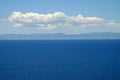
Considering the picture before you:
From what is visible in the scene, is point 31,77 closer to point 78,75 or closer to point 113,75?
point 78,75

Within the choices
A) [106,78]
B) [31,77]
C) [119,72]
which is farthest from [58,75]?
[119,72]

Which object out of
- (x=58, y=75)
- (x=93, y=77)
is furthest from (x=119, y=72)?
(x=58, y=75)

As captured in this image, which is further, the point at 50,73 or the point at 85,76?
the point at 50,73

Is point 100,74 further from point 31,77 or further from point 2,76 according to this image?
point 2,76

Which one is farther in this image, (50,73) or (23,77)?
(50,73)

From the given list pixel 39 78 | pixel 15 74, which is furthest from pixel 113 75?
pixel 15 74

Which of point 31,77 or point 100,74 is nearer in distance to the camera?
point 31,77

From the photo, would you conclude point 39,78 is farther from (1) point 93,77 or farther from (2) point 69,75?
(1) point 93,77
